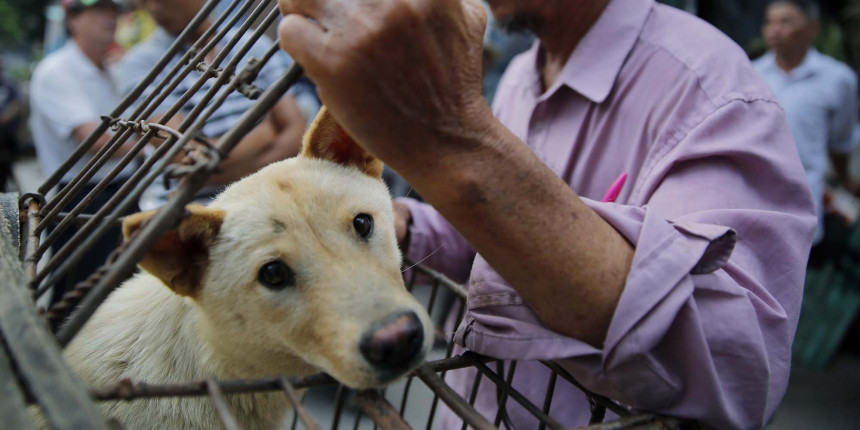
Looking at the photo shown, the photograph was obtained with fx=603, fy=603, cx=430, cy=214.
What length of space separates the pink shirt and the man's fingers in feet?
1.76

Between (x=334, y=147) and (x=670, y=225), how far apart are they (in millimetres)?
855

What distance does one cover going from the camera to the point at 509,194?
102cm

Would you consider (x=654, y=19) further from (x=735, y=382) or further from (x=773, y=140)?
(x=735, y=382)

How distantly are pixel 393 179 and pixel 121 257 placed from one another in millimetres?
4010

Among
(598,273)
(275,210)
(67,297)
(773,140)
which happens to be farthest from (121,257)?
(773,140)

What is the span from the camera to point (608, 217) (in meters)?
1.16

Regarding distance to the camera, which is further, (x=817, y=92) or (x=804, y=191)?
(x=817, y=92)

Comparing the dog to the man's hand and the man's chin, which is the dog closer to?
the man's hand

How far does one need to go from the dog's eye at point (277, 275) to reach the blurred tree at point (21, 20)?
2301 centimetres

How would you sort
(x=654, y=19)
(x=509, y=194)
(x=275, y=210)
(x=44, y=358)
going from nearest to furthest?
(x=44, y=358), (x=509, y=194), (x=275, y=210), (x=654, y=19)

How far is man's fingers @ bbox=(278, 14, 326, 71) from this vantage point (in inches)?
36.5

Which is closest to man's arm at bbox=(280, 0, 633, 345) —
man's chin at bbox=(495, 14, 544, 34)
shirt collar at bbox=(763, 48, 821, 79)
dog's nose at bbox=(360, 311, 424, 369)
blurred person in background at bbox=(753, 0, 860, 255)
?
dog's nose at bbox=(360, 311, 424, 369)

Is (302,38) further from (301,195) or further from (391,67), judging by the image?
(301,195)

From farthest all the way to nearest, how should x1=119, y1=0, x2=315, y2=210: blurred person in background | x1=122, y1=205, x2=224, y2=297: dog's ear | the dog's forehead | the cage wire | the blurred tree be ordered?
the blurred tree < x1=119, y1=0, x2=315, y2=210: blurred person in background < the dog's forehead < x1=122, y1=205, x2=224, y2=297: dog's ear < the cage wire
